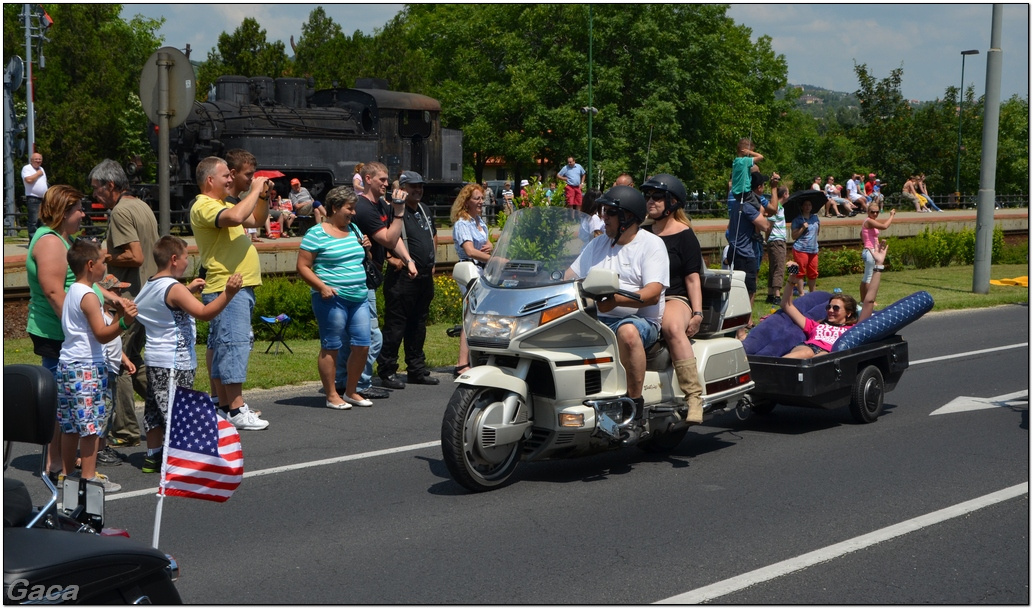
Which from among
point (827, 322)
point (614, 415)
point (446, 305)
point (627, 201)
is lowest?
point (446, 305)

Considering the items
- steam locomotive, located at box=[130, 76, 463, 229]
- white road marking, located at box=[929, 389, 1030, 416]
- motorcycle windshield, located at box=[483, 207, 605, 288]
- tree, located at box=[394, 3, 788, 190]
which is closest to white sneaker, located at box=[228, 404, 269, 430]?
motorcycle windshield, located at box=[483, 207, 605, 288]

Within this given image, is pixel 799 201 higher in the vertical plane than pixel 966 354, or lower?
higher

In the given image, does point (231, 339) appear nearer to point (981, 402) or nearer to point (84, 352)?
point (84, 352)

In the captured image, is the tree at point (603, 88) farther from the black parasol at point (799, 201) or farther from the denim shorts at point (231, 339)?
→ the denim shorts at point (231, 339)

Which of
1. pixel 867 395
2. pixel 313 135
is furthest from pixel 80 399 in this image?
pixel 313 135

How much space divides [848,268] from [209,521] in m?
20.0

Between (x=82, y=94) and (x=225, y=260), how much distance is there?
35085mm

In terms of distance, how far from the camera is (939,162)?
51.1 metres

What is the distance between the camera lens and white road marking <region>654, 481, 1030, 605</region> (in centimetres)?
518

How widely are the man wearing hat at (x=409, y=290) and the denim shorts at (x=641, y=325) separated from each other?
353 centimetres

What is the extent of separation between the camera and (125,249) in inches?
326

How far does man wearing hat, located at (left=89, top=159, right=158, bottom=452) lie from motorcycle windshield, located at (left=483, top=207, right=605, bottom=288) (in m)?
2.72

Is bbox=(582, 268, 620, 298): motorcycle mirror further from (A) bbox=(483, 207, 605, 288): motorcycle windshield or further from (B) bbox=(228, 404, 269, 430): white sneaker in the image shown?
(B) bbox=(228, 404, 269, 430): white sneaker

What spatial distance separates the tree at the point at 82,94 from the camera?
39.0m
